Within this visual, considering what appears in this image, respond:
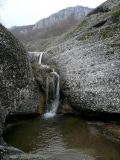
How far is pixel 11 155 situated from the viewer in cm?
1410

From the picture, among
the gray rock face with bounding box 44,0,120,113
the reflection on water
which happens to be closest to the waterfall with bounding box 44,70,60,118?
the gray rock face with bounding box 44,0,120,113

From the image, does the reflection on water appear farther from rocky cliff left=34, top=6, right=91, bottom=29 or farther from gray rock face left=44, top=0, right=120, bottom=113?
rocky cliff left=34, top=6, right=91, bottom=29

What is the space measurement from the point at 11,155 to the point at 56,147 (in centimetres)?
375

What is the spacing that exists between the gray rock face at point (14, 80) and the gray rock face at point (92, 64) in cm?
305

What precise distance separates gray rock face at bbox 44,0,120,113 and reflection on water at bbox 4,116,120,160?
171 centimetres

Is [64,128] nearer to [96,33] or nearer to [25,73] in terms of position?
[25,73]

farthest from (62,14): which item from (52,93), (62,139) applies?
(62,139)

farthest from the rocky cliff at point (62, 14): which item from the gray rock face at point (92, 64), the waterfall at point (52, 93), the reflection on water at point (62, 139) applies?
the reflection on water at point (62, 139)

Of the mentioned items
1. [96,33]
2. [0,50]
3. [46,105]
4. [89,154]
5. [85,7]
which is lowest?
[89,154]

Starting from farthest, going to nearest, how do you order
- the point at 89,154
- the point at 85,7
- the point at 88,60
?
the point at 85,7 < the point at 88,60 < the point at 89,154

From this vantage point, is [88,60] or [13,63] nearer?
[13,63]

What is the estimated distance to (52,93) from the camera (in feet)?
80.6

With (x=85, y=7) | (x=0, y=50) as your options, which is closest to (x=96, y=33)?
(x=0, y=50)

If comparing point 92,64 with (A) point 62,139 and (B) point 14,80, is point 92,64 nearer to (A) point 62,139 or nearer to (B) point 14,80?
(B) point 14,80
